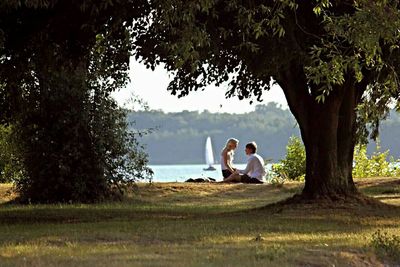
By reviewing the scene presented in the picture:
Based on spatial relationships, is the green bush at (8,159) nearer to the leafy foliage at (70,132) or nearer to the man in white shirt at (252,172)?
the leafy foliage at (70,132)

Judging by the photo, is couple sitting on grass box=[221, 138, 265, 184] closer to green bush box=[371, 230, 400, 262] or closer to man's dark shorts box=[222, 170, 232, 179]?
man's dark shorts box=[222, 170, 232, 179]

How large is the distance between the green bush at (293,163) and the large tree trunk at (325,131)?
13.6m

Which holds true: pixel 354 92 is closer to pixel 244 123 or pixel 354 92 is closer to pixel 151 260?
pixel 151 260

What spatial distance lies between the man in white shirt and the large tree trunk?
7.67m

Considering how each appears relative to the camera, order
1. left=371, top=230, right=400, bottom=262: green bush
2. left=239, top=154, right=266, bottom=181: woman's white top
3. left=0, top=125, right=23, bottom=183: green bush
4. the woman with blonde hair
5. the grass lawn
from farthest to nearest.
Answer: the woman with blonde hair → left=239, top=154, right=266, bottom=181: woman's white top → left=0, top=125, right=23, bottom=183: green bush → left=371, top=230, right=400, bottom=262: green bush → the grass lawn

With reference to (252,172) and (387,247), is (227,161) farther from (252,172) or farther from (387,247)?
(387,247)

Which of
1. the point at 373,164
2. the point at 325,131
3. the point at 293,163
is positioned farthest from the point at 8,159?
the point at 373,164

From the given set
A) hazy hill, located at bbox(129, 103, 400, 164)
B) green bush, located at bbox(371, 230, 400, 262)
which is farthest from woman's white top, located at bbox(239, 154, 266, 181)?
A: hazy hill, located at bbox(129, 103, 400, 164)

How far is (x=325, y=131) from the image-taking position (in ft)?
57.7

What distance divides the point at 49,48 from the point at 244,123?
225 ft

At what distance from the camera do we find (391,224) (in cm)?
1537

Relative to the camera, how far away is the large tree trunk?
1755cm

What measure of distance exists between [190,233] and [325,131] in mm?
5434

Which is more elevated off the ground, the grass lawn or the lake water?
the lake water
